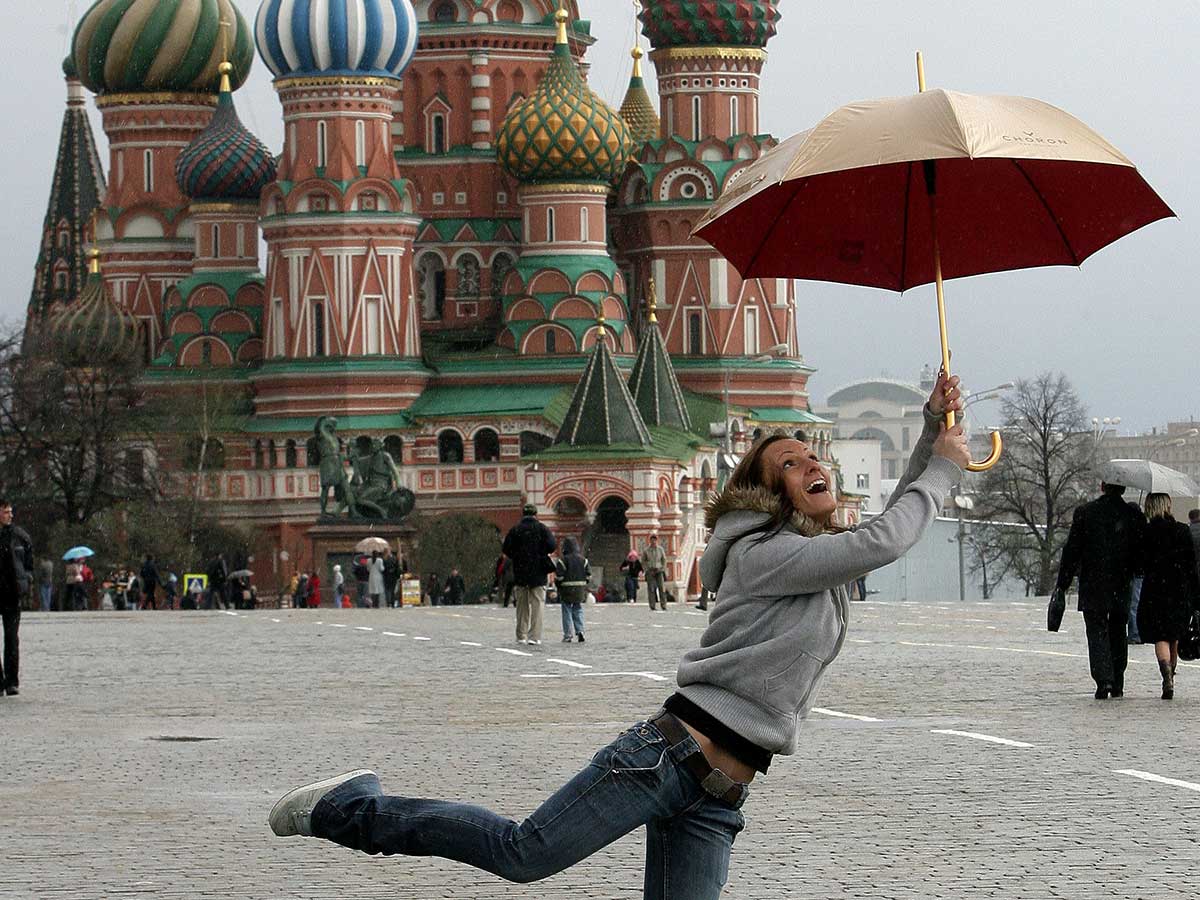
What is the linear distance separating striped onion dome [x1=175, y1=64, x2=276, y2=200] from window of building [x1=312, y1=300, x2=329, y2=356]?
5.65 meters

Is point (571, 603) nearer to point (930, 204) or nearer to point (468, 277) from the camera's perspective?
point (930, 204)

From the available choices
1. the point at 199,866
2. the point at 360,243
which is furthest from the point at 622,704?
the point at 360,243

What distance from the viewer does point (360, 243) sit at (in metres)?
75.1

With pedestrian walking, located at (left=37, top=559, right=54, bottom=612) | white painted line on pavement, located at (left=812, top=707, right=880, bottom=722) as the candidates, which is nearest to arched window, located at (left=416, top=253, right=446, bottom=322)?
pedestrian walking, located at (left=37, top=559, right=54, bottom=612)

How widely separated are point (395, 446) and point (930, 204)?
224ft

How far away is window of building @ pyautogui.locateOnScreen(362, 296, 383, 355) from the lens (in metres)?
75.4

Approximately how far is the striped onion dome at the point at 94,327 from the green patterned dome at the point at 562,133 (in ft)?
39.1

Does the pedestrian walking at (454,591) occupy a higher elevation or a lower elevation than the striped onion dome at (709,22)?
lower

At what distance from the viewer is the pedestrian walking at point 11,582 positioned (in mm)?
19391

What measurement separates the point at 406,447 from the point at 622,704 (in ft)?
190

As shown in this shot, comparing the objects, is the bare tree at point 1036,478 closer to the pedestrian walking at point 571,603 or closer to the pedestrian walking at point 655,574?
the pedestrian walking at point 655,574

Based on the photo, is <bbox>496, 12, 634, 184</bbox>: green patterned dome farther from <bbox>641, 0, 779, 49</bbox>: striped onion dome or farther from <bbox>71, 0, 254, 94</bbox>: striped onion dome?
<bbox>71, 0, 254, 94</bbox>: striped onion dome

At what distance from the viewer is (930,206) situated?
840 cm

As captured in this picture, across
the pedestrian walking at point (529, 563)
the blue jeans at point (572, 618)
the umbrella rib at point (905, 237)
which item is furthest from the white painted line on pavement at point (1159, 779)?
the blue jeans at point (572, 618)
